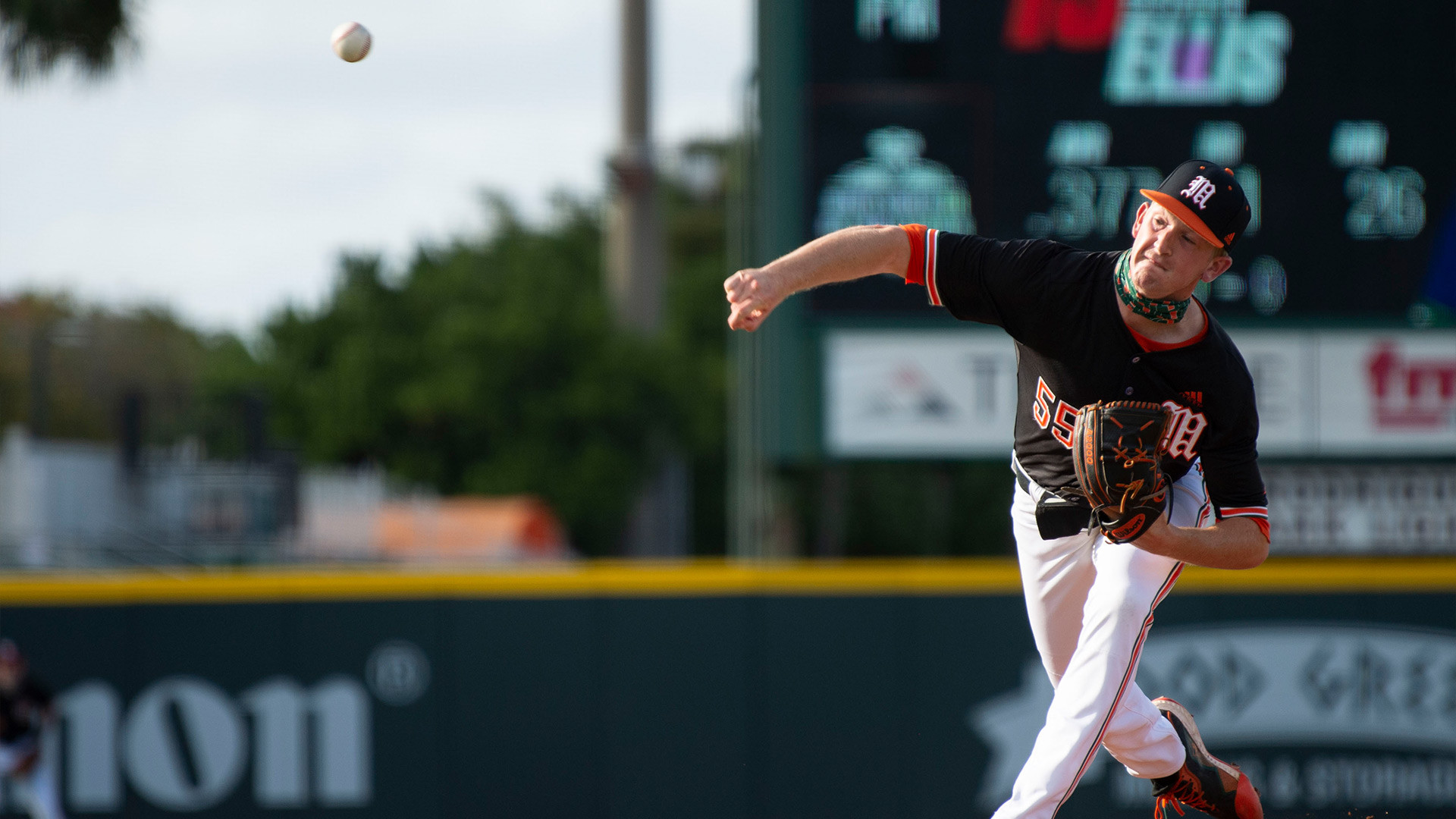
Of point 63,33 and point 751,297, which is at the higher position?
point 63,33

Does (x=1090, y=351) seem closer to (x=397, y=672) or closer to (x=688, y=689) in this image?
(x=688, y=689)

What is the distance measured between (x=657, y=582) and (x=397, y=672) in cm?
142

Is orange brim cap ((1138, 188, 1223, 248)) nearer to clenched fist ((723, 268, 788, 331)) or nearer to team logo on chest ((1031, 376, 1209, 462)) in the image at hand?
team logo on chest ((1031, 376, 1209, 462))

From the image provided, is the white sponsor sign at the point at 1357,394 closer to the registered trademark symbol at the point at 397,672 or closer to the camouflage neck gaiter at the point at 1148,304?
the camouflage neck gaiter at the point at 1148,304

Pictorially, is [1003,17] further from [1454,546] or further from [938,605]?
[1454,546]

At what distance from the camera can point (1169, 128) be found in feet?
20.7

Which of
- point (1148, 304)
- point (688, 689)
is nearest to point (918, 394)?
point (688, 689)

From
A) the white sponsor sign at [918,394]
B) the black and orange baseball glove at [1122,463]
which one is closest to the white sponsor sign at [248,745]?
the white sponsor sign at [918,394]

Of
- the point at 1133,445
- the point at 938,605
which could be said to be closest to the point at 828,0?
the point at 938,605

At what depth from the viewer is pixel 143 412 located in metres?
15.0

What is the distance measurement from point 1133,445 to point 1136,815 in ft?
15.9

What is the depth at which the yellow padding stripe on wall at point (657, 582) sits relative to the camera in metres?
6.80

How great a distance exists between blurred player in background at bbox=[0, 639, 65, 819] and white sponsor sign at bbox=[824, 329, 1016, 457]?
428 centimetres

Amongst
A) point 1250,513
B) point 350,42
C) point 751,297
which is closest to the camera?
point 751,297
